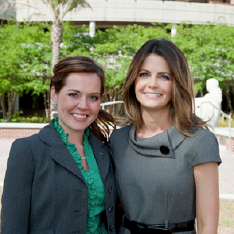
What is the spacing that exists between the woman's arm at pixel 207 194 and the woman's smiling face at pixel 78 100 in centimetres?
88

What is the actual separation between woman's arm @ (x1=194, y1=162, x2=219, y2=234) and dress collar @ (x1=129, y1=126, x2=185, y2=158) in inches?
8.9

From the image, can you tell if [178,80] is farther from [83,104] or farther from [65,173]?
[65,173]

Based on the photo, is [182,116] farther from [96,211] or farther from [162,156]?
[96,211]

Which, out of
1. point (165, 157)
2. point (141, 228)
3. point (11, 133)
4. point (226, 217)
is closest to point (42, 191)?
point (141, 228)

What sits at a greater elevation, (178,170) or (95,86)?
(95,86)

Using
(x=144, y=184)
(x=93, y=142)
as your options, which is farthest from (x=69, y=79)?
(x=144, y=184)

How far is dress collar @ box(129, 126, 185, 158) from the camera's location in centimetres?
232

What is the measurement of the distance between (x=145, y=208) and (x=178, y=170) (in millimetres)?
371

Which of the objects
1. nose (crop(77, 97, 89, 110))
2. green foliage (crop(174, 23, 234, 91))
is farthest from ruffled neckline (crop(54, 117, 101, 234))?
green foliage (crop(174, 23, 234, 91))

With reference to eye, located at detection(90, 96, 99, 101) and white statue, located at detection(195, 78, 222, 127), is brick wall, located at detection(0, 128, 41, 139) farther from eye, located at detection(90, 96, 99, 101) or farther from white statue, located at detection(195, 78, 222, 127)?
eye, located at detection(90, 96, 99, 101)

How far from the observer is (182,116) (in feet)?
7.97

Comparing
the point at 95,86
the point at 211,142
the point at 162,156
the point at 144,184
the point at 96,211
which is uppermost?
the point at 95,86

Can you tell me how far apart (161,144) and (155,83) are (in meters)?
0.47

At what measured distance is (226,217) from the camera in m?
5.00
